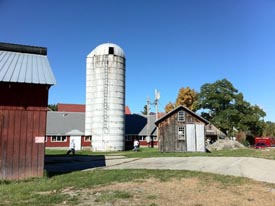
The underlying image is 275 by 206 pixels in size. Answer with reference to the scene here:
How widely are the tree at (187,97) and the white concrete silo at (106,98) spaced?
25.4 metres

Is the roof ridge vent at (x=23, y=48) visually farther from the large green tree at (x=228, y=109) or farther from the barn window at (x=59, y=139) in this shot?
the large green tree at (x=228, y=109)

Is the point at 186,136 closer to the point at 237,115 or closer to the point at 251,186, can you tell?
the point at 251,186

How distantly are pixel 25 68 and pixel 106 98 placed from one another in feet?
83.1

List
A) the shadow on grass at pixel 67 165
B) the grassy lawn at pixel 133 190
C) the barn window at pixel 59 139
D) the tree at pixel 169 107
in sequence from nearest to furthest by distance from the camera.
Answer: the grassy lawn at pixel 133 190 → the shadow on grass at pixel 67 165 → the barn window at pixel 59 139 → the tree at pixel 169 107

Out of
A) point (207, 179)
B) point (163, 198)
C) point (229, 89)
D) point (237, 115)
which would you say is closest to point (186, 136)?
point (207, 179)

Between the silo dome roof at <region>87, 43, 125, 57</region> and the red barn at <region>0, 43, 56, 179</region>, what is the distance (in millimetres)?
27339

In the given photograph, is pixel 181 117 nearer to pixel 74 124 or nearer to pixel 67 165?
pixel 67 165

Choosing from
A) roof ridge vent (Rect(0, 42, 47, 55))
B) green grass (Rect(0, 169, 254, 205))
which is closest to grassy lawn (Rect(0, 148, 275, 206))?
green grass (Rect(0, 169, 254, 205))

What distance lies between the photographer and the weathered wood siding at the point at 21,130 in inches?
518

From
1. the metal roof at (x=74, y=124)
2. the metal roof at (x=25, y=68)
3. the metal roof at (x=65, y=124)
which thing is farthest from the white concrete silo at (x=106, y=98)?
the metal roof at (x=25, y=68)

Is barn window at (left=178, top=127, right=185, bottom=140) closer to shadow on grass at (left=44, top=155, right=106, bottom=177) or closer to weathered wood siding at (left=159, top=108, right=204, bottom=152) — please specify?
weathered wood siding at (left=159, top=108, right=204, bottom=152)

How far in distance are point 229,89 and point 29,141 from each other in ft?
185

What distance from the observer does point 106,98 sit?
40.3 meters

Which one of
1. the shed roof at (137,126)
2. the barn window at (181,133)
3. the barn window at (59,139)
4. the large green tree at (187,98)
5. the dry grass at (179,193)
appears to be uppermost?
the large green tree at (187,98)
